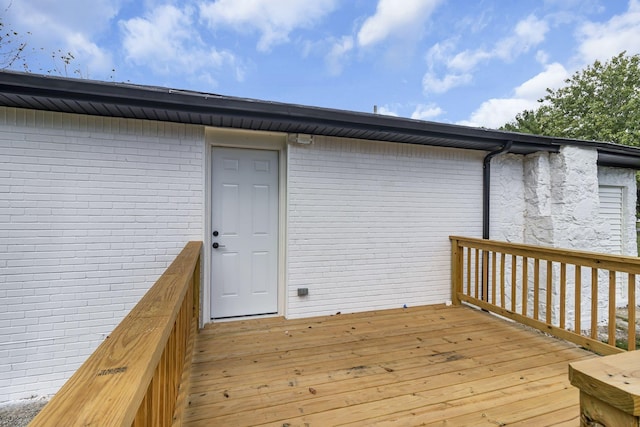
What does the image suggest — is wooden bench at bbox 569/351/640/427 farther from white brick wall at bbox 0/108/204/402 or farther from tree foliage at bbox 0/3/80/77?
tree foliage at bbox 0/3/80/77

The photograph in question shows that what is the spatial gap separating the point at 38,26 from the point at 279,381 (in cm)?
698

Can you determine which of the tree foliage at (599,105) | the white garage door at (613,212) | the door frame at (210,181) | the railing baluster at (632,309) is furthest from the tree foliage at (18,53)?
the tree foliage at (599,105)

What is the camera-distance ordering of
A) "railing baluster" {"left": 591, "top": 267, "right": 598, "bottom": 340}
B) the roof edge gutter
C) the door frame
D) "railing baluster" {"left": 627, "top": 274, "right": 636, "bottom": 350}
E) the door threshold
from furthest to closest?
the roof edge gutter < the door threshold < the door frame < "railing baluster" {"left": 591, "top": 267, "right": 598, "bottom": 340} < "railing baluster" {"left": 627, "top": 274, "right": 636, "bottom": 350}

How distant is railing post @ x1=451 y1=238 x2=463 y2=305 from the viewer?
404 centimetres

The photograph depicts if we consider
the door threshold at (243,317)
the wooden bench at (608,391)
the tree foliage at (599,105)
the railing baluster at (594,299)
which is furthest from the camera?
the tree foliage at (599,105)

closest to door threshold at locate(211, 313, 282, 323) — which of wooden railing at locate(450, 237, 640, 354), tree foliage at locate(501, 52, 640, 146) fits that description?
wooden railing at locate(450, 237, 640, 354)

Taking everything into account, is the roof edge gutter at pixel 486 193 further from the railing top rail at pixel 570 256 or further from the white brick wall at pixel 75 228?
the white brick wall at pixel 75 228

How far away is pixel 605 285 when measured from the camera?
4.89 metres

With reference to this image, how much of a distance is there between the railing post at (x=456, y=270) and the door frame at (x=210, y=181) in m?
2.28

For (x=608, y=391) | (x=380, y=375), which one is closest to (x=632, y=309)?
(x=380, y=375)

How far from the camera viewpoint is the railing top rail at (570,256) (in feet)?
7.52

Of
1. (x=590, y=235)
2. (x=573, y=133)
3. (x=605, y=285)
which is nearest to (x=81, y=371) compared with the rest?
(x=590, y=235)

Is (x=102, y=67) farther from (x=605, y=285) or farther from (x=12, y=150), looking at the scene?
(x=605, y=285)

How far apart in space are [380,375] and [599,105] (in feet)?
52.8
